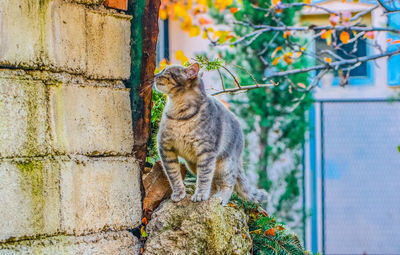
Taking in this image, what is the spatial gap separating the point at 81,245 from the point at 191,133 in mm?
987

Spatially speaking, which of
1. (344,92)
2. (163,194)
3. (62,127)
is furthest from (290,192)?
(62,127)

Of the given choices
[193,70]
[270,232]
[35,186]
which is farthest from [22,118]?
[270,232]

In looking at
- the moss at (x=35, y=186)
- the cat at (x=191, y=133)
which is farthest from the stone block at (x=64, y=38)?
the cat at (x=191, y=133)

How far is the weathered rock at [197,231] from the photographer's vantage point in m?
2.26

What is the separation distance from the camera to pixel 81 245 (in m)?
1.95

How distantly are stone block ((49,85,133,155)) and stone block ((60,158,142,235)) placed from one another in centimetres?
6

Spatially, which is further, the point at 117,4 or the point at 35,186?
the point at 117,4

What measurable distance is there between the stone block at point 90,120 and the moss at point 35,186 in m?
0.11

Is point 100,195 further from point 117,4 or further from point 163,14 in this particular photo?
point 163,14

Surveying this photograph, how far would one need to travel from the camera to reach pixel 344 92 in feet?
26.1

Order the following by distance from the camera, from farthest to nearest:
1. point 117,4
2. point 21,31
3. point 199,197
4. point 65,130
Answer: point 199,197 < point 117,4 < point 65,130 < point 21,31

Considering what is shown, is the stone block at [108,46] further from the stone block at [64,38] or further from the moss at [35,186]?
the moss at [35,186]

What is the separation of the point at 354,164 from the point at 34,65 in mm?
5052

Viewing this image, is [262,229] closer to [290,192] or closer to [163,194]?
[163,194]
